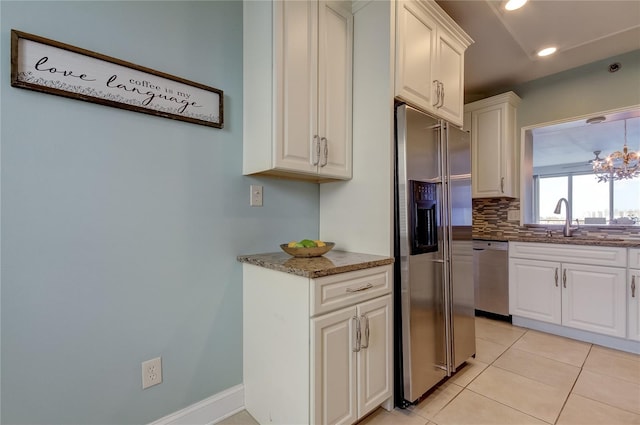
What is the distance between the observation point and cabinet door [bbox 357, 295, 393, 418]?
57.6 inches

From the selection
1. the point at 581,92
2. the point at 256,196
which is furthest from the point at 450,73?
the point at 581,92

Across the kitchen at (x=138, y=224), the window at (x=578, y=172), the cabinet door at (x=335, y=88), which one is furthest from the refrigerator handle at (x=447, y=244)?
the window at (x=578, y=172)

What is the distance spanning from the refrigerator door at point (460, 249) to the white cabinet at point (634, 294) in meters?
1.33

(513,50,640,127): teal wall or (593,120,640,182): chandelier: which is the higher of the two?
(513,50,640,127): teal wall

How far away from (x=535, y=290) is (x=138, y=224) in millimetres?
3284

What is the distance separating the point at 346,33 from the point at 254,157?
0.98m

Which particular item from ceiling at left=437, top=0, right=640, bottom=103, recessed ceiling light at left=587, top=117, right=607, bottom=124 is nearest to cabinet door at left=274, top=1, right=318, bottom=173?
ceiling at left=437, top=0, right=640, bottom=103

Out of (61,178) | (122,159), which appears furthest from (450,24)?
(61,178)

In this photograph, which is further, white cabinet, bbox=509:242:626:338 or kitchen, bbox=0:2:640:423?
white cabinet, bbox=509:242:626:338

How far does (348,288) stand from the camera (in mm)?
1407

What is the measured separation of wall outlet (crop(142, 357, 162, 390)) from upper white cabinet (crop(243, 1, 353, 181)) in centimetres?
106

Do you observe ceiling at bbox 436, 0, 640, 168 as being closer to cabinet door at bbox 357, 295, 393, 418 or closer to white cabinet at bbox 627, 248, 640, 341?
white cabinet at bbox 627, 248, 640, 341

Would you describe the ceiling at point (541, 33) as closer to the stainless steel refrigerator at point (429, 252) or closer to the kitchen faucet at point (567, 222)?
the stainless steel refrigerator at point (429, 252)

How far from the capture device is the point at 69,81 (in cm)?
118
